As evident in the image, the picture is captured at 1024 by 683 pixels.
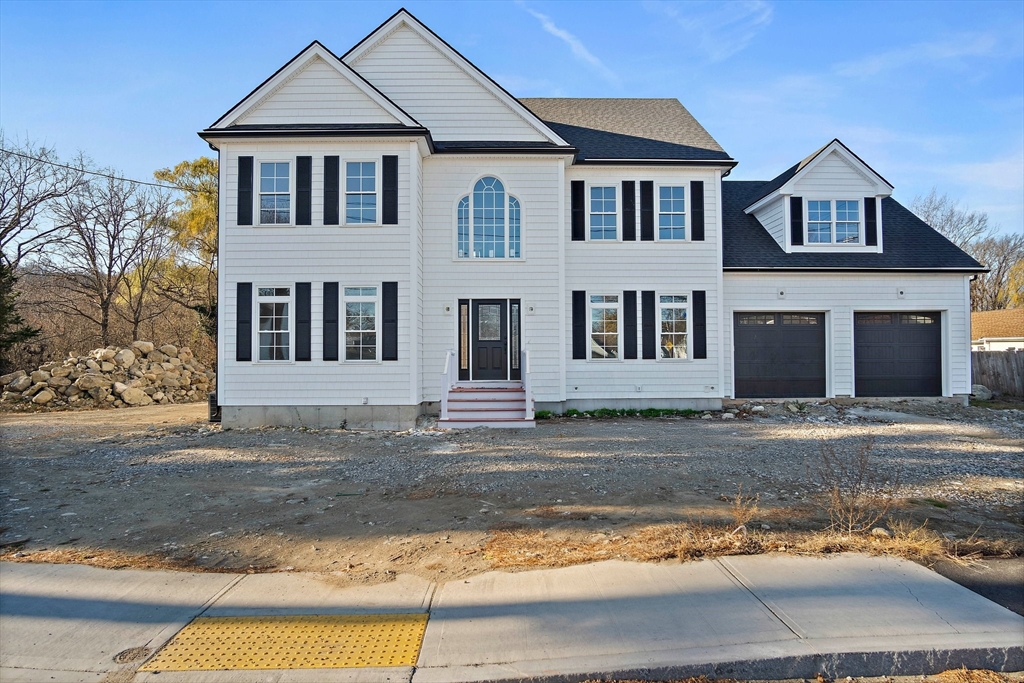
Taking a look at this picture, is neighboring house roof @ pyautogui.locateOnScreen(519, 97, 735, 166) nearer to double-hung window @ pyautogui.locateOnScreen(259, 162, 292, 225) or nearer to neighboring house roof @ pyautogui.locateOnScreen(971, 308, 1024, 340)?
double-hung window @ pyautogui.locateOnScreen(259, 162, 292, 225)

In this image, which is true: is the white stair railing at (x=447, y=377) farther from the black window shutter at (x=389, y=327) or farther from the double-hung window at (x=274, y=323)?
the double-hung window at (x=274, y=323)

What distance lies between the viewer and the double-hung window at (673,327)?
14508 mm

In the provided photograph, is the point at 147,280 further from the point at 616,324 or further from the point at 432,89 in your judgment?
the point at 616,324

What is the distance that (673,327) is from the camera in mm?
14531

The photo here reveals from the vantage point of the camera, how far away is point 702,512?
5.96 meters

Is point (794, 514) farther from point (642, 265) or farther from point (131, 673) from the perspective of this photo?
point (642, 265)

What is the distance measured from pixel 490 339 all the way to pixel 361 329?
120 inches

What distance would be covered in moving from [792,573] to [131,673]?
Answer: 14.5 feet

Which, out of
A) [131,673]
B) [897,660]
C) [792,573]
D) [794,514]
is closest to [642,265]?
[794,514]

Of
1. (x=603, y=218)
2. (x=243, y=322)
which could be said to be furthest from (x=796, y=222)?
(x=243, y=322)

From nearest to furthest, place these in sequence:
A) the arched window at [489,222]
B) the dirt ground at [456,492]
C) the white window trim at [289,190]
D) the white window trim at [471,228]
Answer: the dirt ground at [456,492] → the white window trim at [289,190] → the white window trim at [471,228] → the arched window at [489,222]

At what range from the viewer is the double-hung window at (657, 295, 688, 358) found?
571 inches

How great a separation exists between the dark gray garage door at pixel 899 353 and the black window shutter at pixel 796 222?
2.54m

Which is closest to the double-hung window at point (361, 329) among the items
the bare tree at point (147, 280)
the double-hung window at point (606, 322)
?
the double-hung window at point (606, 322)
